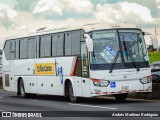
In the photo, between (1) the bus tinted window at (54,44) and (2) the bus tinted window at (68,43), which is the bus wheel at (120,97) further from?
(1) the bus tinted window at (54,44)

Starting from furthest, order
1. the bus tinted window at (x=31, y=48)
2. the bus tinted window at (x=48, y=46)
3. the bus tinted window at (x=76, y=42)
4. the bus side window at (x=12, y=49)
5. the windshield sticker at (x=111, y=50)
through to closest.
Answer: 1. the bus side window at (x=12, y=49)
2. the bus tinted window at (x=31, y=48)
3. the bus tinted window at (x=48, y=46)
4. the bus tinted window at (x=76, y=42)
5. the windshield sticker at (x=111, y=50)

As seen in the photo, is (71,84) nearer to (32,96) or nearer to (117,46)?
(117,46)

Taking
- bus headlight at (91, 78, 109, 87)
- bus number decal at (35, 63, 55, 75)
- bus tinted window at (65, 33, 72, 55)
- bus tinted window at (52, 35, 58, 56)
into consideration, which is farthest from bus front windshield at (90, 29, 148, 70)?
bus number decal at (35, 63, 55, 75)

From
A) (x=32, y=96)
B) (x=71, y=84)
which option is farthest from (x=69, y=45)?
(x=32, y=96)

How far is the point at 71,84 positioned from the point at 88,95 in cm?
193

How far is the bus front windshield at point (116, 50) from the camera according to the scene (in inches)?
890

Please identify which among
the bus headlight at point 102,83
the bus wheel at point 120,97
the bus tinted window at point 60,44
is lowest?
the bus wheel at point 120,97

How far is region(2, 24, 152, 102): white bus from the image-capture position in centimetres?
2248

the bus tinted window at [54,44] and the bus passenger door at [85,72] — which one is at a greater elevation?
the bus tinted window at [54,44]

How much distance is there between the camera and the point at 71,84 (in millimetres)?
24578

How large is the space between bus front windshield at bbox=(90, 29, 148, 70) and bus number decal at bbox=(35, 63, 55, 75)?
13.9ft

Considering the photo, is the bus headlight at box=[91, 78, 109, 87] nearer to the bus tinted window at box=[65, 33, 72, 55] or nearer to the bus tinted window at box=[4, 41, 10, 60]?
the bus tinted window at box=[65, 33, 72, 55]

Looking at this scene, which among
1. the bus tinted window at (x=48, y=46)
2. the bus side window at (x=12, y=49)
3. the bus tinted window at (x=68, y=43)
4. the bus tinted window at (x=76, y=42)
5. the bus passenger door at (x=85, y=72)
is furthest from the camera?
the bus side window at (x=12, y=49)

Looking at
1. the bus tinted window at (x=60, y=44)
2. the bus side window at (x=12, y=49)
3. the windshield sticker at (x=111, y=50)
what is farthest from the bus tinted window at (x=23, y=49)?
the windshield sticker at (x=111, y=50)
